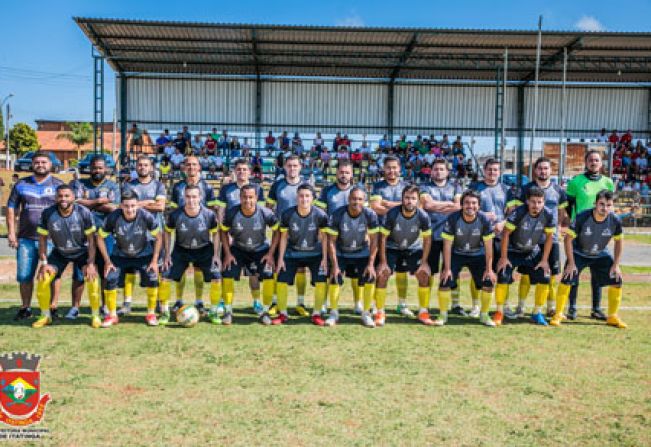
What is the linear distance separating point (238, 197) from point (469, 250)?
348 centimetres

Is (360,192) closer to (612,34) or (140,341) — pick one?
(140,341)

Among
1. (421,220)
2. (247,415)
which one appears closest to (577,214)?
(421,220)

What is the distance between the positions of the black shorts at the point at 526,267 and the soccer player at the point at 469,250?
0.76 ft

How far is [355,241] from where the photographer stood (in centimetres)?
798

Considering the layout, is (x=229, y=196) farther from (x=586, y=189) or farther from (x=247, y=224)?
(x=586, y=189)

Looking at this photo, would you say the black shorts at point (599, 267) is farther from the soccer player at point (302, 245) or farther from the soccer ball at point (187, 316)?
the soccer ball at point (187, 316)

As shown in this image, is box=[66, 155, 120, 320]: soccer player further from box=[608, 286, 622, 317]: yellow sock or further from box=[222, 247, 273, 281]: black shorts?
box=[608, 286, 622, 317]: yellow sock

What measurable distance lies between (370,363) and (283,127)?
2365cm

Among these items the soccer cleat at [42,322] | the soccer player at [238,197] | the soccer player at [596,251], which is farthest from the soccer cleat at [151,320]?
the soccer player at [596,251]

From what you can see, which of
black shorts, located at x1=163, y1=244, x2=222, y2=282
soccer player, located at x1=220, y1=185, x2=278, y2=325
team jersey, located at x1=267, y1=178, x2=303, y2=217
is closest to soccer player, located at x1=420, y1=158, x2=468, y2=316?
team jersey, located at x1=267, y1=178, x2=303, y2=217

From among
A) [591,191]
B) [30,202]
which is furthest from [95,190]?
[591,191]

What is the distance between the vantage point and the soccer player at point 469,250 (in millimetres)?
7918

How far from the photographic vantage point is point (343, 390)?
17.3 ft

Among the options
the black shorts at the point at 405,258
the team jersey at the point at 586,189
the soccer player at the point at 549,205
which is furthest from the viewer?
the team jersey at the point at 586,189
